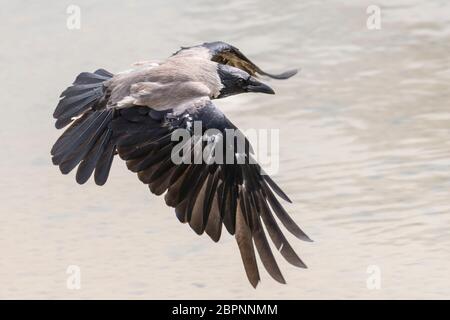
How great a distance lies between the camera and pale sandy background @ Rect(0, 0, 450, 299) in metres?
7.21

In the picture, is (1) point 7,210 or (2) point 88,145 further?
(1) point 7,210

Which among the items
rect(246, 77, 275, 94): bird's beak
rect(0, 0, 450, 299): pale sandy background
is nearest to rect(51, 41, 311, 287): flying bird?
rect(246, 77, 275, 94): bird's beak

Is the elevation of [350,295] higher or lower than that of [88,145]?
lower

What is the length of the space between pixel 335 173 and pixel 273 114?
0.84m

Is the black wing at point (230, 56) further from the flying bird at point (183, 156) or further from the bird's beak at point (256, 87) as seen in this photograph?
the flying bird at point (183, 156)

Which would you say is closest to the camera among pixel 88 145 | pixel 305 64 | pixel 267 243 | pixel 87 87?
pixel 267 243

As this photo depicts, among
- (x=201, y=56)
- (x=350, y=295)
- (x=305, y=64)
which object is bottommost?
(x=350, y=295)

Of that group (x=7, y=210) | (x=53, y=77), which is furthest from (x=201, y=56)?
(x=53, y=77)

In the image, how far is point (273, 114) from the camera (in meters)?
8.72

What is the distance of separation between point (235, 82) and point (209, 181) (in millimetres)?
903

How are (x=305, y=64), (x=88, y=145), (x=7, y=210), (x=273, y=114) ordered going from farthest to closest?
(x=305, y=64)
(x=273, y=114)
(x=7, y=210)
(x=88, y=145)

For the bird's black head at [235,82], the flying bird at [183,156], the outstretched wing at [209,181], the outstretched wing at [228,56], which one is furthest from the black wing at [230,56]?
the outstretched wing at [209,181]

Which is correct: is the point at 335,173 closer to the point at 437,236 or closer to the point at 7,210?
the point at 437,236

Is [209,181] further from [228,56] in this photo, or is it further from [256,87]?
[228,56]
